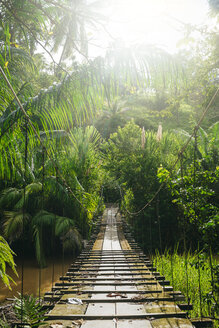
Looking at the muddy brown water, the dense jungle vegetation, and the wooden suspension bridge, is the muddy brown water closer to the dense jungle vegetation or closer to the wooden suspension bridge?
the dense jungle vegetation

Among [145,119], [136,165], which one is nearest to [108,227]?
[136,165]

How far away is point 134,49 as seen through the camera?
214 cm

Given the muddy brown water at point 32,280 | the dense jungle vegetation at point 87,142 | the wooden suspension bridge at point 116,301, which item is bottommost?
the muddy brown water at point 32,280

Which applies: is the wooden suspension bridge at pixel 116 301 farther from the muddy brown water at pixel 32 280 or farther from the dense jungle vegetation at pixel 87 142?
the muddy brown water at pixel 32 280

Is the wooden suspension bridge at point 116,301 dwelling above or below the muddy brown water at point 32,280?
above

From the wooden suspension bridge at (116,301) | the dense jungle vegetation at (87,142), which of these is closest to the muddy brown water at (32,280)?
the dense jungle vegetation at (87,142)

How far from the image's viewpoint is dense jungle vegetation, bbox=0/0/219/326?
7.16 feet

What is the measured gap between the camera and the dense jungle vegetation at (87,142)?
2.18 metres

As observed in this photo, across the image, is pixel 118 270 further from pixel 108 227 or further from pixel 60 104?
pixel 108 227

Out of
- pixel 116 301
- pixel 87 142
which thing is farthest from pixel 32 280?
pixel 116 301

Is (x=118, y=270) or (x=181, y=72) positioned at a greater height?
(x=181, y=72)

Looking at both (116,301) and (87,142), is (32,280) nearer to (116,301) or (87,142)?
(87,142)

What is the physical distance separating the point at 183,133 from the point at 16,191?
5.31 meters

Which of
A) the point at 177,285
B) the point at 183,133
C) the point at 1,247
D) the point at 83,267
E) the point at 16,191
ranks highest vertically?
the point at 183,133
